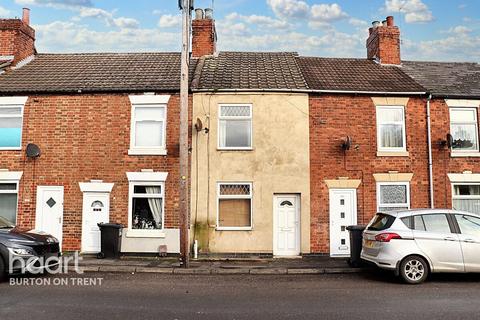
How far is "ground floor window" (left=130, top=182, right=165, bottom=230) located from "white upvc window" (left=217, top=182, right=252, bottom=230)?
6.21ft

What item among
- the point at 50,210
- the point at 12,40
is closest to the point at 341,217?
the point at 50,210

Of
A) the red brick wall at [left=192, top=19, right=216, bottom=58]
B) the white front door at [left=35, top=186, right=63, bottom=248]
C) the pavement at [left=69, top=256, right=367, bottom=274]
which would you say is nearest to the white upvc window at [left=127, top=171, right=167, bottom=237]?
the pavement at [left=69, top=256, right=367, bottom=274]

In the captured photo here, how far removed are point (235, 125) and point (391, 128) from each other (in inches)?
207

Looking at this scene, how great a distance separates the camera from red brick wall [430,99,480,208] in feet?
45.2

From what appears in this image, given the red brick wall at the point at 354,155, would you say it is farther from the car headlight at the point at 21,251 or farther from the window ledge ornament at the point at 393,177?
the car headlight at the point at 21,251

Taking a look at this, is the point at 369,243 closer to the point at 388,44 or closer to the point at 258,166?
the point at 258,166

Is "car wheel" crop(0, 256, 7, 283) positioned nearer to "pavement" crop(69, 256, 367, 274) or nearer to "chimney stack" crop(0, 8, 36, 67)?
"pavement" crop(69, 256, 367, 274)

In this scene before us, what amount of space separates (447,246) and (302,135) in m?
5.90

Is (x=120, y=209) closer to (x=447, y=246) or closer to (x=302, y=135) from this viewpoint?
(x=302, y=135)

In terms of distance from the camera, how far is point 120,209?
44.3 ft

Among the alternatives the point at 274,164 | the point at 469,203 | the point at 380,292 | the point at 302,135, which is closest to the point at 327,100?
the point at 302,135

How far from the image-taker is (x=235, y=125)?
45.5 feet

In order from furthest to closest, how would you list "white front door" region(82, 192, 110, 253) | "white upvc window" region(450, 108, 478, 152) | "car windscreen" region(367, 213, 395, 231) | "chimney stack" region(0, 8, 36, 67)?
"chimney stack" region(0, 8, 36, 67) → "white upvc window" region(450, 108, 478, 152) → "white front door" region(82, 192, 110, 253) → "car windscreen" region(367, 213, 395, 231)

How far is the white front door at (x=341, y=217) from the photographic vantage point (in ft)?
43.9
